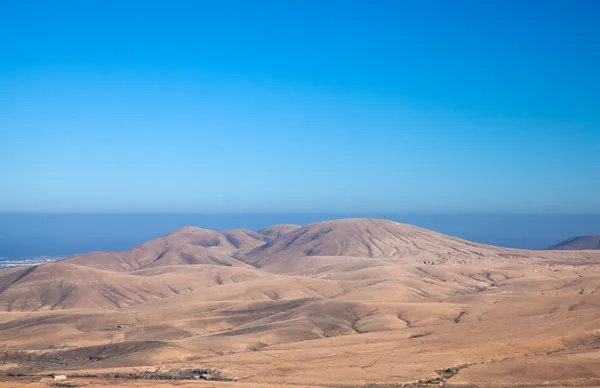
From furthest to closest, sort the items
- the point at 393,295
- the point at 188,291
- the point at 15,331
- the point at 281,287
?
the point at 188,291, the point at 281,287, the point at 393,295, the point at 15,331

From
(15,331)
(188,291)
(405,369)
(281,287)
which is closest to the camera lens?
(405,369)

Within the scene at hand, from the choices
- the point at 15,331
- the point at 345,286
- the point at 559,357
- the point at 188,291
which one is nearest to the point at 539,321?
the point at 559,357

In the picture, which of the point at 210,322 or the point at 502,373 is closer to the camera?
the point at 502,373

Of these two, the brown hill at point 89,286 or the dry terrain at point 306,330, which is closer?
the dry terrain at point 306,330

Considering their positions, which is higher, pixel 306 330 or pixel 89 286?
pixel 306 330

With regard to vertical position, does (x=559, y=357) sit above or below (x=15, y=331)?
above

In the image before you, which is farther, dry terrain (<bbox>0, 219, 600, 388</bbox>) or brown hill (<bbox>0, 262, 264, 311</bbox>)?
brown hill (<bbox>0, 262, 264, 311</bbox>)

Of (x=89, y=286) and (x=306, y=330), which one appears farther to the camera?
(x=89, y=286)

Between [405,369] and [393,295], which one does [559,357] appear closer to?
[405,369]
